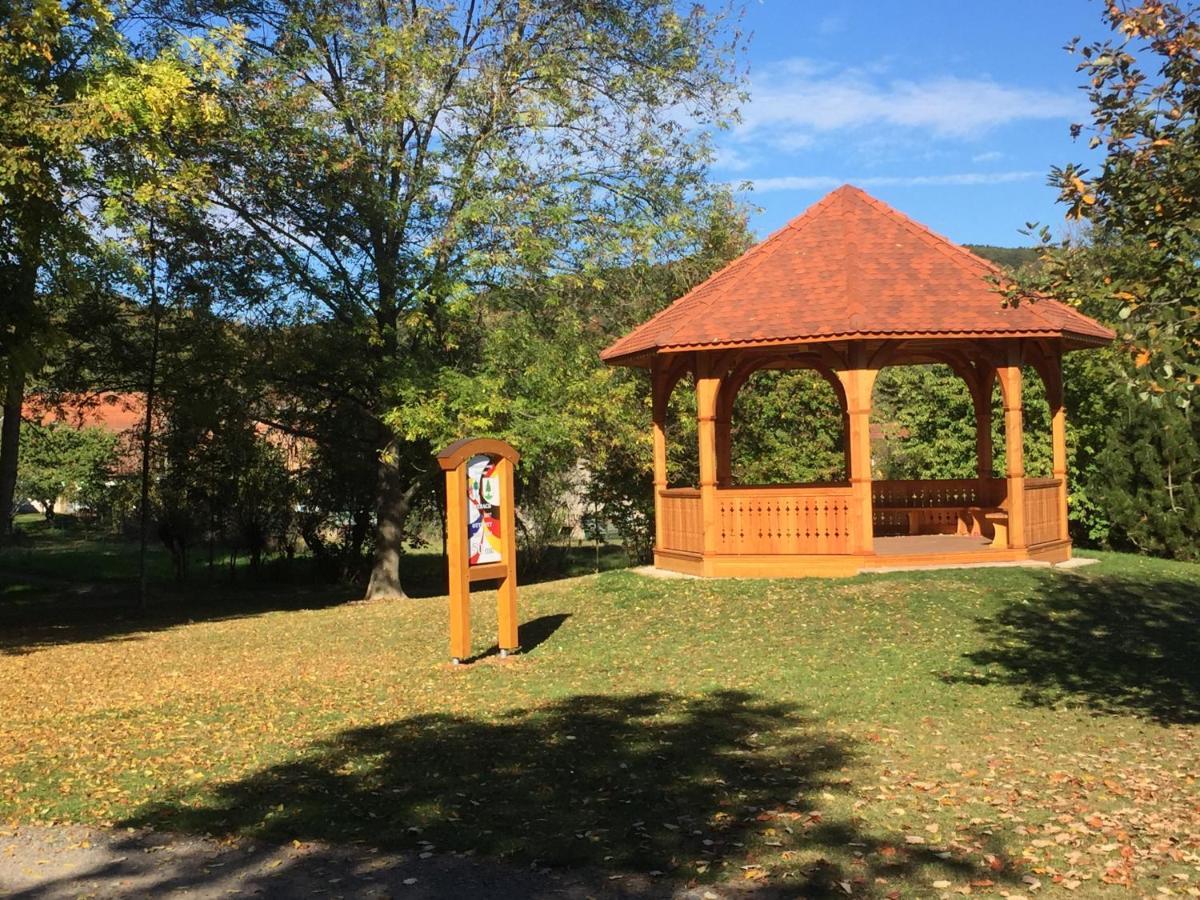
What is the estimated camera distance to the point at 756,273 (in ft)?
57.4

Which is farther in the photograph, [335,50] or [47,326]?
[335,50]

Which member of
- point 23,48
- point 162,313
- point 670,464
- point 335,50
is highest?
point 335,50

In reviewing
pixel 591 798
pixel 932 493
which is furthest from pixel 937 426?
pixel 591 798

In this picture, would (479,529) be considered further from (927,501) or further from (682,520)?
(927,501)

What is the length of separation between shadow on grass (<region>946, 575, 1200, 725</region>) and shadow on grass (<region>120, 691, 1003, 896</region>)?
2814 mm

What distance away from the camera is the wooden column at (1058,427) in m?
17.2

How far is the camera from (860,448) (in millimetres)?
15609

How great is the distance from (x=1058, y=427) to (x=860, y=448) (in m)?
4.10

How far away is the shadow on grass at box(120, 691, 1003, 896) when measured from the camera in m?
5.47

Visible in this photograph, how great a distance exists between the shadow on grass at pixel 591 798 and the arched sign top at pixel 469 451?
3.40 m

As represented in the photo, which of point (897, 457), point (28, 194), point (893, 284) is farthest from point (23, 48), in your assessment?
point (897, 457)

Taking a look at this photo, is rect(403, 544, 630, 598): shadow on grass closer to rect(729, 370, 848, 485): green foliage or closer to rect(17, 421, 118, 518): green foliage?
rect(729, 370, 848, 485): green foliage

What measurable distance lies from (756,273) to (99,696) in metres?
11.2

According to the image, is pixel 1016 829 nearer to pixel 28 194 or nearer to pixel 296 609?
pixel 28 194
